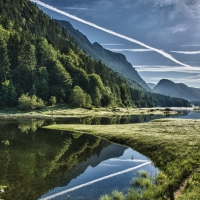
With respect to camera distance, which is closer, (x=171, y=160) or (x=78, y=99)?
(x=171, y=160)

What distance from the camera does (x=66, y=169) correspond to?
27250 mm

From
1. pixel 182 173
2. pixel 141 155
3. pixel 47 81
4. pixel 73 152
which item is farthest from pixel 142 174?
pixel 47 81

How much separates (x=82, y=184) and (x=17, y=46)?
167 m

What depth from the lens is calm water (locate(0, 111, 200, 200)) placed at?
67.5ft

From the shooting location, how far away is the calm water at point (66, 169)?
20578 mm

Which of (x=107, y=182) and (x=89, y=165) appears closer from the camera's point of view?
(x=107, y=182)

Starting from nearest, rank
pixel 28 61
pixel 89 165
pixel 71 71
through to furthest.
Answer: pixel 89 165 < pixel 28 61 < pixel 71 71

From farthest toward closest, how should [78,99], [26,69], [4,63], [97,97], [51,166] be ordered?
[97,97], [26,69], [4,63], [78,99], [51,166]

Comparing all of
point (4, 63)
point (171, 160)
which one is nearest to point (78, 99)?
point (4, 63)

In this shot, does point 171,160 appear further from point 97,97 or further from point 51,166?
point 97,97

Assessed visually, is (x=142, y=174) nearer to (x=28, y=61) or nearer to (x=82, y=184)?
(x=82, y=184)

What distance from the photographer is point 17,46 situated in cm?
17112

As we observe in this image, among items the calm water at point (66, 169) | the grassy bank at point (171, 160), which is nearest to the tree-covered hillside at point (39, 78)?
the calm water at point (66, 169)

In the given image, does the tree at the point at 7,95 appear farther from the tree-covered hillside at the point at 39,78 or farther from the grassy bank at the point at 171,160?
the grassy bank at the point at 171,160
